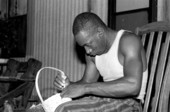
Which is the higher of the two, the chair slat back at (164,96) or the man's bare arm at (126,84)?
the man's bare arm at (126,84)

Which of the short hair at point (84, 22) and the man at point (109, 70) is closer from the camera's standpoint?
the man at point (109, 70)

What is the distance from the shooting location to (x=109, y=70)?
6.55ft

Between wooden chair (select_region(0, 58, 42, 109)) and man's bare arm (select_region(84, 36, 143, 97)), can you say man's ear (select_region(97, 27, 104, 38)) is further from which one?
wooden chair (select_region(0, 58, 42, 109))

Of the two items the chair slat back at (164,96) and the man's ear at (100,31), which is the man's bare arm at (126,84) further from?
the man's ear at (100,31)

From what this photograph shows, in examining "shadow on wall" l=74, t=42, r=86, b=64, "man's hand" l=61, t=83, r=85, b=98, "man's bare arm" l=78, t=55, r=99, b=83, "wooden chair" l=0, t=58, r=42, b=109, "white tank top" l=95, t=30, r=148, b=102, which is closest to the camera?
"man's hand" l=61, t=83, r=85, b=98

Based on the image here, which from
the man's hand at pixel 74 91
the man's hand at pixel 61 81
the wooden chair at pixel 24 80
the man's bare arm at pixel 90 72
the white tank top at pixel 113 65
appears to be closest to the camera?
the man's hand at pixel 74 91

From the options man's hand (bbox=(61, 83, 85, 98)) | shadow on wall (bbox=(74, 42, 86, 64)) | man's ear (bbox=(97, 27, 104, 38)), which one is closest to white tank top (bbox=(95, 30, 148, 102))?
man's ear (bbox=(97, 27, 104, 38))

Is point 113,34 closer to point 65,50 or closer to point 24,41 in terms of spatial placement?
point 65,50

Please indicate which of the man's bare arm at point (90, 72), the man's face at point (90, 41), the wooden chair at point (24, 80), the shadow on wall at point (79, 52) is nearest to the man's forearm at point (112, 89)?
the man's face at point (90, 41)

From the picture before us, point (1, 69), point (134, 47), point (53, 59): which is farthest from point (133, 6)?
point (1, 69)

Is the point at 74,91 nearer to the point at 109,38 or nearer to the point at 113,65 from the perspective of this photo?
the point at 113,65

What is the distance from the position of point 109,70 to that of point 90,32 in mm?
306

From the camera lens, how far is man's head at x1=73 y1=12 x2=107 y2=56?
189 centimetres

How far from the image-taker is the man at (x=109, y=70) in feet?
5.54
